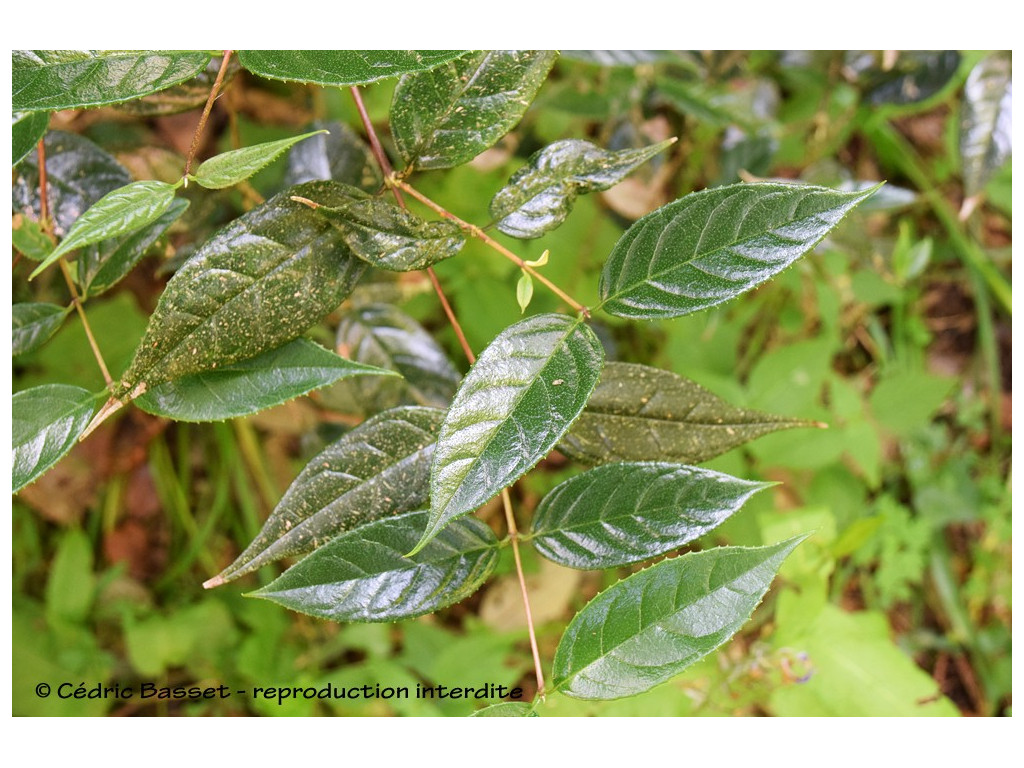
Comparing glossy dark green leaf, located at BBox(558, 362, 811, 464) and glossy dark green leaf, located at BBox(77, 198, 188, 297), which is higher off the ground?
glossy dark green leaf, located at BBox(77, 198, 188, 297)

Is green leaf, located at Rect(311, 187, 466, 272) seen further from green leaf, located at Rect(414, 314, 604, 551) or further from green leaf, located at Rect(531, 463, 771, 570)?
green leaf, located at Rect(531, 463, 771, 570)

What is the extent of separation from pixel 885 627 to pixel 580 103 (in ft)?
3.06

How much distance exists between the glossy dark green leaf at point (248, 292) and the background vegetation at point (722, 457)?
32 cm

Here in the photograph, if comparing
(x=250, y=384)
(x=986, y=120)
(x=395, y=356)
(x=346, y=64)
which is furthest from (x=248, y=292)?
(x=986, y=120)

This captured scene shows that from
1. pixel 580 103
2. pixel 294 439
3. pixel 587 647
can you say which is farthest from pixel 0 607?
pixel 580 103

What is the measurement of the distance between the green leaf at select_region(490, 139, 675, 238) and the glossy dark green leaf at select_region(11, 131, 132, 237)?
39 centimetres

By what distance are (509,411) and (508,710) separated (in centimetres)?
26

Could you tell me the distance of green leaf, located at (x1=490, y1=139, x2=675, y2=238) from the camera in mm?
596

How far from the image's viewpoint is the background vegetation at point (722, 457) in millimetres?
1061

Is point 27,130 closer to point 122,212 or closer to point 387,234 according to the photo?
point 122,212

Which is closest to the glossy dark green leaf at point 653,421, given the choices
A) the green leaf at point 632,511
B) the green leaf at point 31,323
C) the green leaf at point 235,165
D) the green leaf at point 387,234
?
the green leaf at point 632,511

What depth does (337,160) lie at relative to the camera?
811 millimetres

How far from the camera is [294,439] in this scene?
1381 mm

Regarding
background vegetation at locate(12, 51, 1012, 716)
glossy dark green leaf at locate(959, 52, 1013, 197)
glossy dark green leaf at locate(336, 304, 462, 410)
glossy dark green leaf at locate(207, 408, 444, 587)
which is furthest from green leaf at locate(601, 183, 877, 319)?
glossy dark green leaf at locate(959, 52, 1013, 197)
